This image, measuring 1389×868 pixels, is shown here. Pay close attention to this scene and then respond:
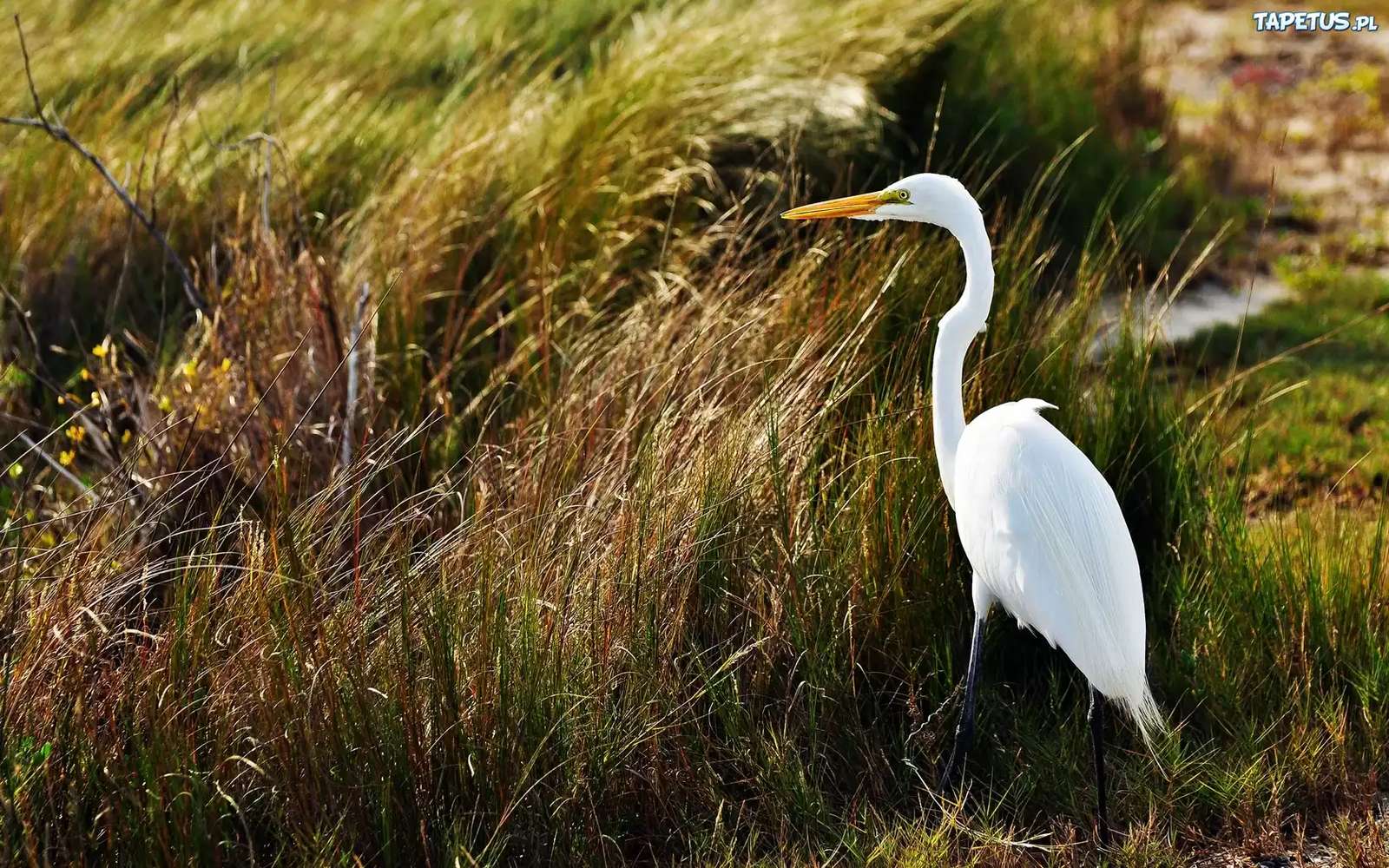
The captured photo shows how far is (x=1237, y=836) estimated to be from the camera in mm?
2521

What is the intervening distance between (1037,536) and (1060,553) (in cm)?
5

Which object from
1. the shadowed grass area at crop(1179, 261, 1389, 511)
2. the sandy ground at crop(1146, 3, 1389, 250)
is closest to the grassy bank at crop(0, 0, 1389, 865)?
the shadowed grass area at crop(1179, 261, 1389, 511)

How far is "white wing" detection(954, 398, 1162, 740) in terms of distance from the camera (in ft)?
7.87

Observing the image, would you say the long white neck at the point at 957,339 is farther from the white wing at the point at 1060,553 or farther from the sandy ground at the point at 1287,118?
the sandy ground at the point at 1287,118

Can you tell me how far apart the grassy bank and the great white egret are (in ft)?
0.78

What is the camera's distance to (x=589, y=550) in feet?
8.70

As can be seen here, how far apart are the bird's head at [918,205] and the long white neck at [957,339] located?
0.06 ft

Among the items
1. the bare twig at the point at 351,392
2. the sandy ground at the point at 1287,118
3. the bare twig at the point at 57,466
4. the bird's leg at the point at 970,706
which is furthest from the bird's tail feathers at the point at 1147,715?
the sandy ground at the point at 1287,118

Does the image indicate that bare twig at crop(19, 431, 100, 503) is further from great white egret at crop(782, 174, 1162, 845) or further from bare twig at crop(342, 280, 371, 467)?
great white egret at crop(782, 174, 1162, 845)

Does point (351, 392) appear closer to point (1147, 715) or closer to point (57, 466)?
point (57, 466)

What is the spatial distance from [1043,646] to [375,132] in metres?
2.97

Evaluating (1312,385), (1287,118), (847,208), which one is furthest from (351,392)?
(1287,118)

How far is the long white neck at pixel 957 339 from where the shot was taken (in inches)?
102

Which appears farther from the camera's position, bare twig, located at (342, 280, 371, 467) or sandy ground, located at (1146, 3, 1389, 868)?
sandy ground, located at (1146, 3, 1389, 868)
